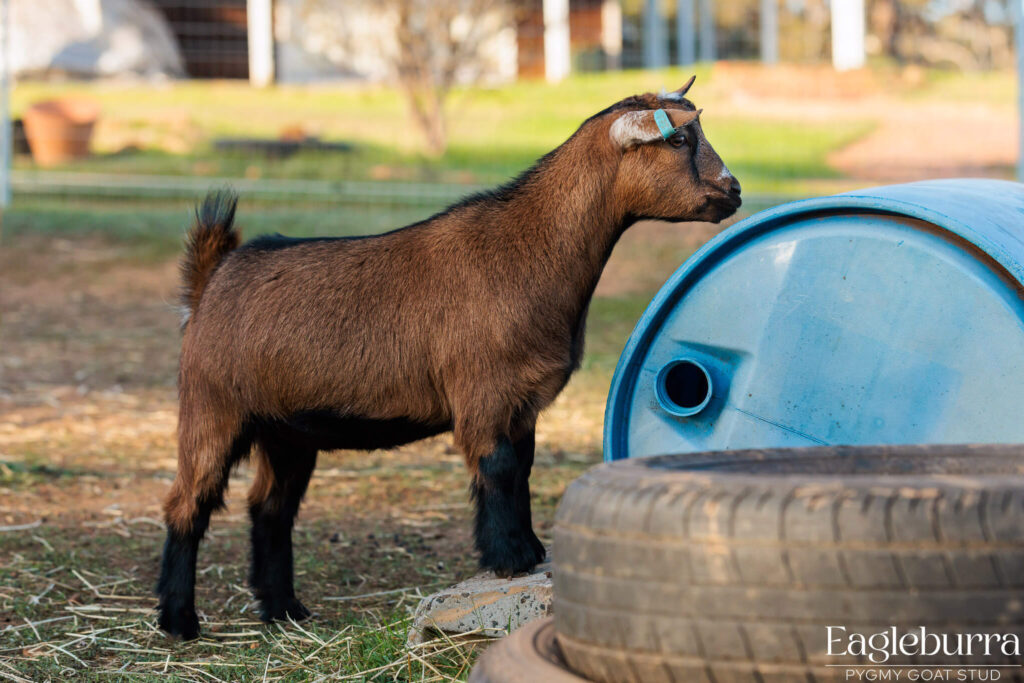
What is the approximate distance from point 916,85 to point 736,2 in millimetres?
8319

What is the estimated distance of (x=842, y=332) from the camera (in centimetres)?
375

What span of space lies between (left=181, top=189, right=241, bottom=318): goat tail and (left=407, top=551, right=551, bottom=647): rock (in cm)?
146

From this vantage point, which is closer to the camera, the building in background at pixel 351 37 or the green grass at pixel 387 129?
the green grass at pixel 387 129

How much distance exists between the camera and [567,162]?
4148 millimetres

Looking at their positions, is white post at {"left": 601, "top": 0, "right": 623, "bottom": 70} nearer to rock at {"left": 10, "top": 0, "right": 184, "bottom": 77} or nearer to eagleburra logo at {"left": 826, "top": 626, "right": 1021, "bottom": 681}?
rock at {"left": 10, "top": 0, "right": 184, "bottom": 77}

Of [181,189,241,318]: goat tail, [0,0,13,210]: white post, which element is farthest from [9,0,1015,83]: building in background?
[181,189,241,318]: goat tail

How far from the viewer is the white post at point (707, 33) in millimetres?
28922

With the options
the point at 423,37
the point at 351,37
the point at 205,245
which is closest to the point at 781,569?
the point at 205,245

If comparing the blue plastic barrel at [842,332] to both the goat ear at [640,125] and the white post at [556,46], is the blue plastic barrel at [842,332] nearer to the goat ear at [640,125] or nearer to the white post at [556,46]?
the goat ear at [640,125]

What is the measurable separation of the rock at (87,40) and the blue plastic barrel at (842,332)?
2120 centimetres

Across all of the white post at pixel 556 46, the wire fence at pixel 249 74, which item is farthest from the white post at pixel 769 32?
the white post at pixel 556 46

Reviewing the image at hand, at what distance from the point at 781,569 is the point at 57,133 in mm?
15765

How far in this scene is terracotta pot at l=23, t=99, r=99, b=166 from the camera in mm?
16422

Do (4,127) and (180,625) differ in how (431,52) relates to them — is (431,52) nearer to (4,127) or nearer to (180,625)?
(4,127)
